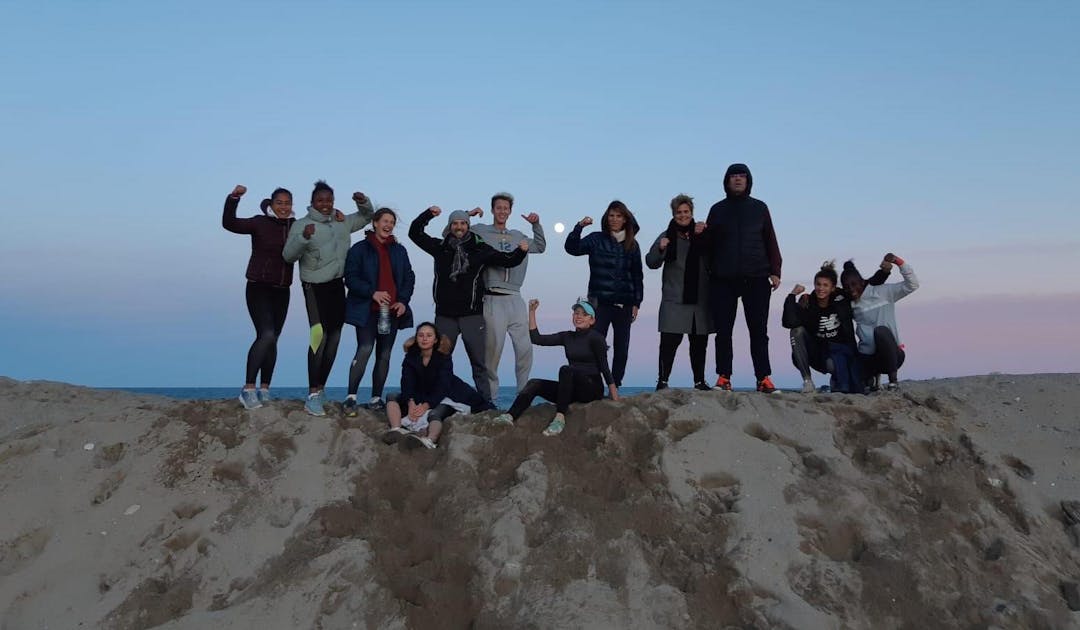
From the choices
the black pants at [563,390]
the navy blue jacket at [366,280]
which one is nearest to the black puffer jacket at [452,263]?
the navy blue jacket at [366,280]

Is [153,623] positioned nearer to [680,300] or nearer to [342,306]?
[342,306]

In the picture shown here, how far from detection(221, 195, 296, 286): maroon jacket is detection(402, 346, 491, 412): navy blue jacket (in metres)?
1.36

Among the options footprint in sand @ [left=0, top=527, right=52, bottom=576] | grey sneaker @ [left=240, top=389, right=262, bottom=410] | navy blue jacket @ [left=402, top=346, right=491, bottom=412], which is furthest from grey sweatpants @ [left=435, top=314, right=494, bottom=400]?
footprint in sand @ [left=0, top=527, right=52, bottom=576]

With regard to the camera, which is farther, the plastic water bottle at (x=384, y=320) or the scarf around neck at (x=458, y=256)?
the scarf around neck at (x=458, y=256)

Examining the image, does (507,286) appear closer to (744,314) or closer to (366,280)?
(366,280)

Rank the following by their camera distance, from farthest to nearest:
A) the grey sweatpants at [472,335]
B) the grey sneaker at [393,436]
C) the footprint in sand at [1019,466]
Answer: the grey sweatpants at [472,335] → the grey sneaker at [393,436] → the footprint in sand at [1019,466]

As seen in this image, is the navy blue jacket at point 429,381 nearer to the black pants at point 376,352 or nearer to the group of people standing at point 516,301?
the group of people standing at point 516,301

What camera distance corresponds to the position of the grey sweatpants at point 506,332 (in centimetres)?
773

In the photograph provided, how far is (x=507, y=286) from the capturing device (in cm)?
790

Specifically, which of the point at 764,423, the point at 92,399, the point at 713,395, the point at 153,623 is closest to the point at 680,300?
the point at 713,395

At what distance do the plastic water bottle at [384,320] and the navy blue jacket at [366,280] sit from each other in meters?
0.14

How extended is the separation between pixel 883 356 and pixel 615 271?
288 cm

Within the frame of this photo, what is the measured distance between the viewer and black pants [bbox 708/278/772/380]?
24.2 ft

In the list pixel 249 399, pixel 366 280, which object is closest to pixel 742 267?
pixel 366 280
